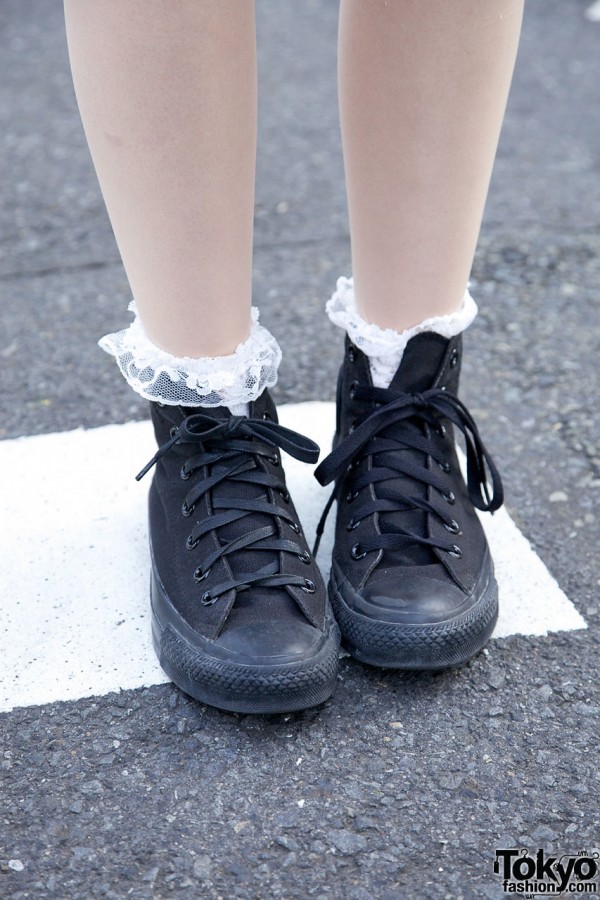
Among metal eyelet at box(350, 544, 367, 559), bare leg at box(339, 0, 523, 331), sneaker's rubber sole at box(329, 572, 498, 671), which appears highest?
bare leg at box(339, 0, 523, 331)

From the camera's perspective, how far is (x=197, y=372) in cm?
122

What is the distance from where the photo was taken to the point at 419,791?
1094 mm

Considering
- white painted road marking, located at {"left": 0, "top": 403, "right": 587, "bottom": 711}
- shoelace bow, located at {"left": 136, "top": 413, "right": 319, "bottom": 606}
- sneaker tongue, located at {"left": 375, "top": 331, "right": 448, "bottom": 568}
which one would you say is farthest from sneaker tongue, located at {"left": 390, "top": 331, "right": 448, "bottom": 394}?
white painted road marking, located at {"left": 0, "top": 403, "right": 587, "bottom": 711}

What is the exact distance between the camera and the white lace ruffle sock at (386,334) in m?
1.32

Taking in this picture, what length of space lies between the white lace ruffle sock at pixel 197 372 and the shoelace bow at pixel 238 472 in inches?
1.2

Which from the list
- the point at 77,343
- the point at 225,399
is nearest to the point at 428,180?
the point at 225,399

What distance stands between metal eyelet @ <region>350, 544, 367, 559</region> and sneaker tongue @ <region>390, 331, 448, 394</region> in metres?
0.24

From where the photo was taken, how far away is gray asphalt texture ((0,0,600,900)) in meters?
1.02

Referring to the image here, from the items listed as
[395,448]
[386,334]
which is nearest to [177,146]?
[386,334]

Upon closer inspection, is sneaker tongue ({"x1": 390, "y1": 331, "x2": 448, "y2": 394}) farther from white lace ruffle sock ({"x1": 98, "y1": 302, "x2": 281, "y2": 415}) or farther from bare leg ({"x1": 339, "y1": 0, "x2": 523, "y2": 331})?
white lace ruffle sock ({"x1": 98, "y1": 302, "x2": 281, "y2": 415})

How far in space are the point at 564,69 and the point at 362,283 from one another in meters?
2.82

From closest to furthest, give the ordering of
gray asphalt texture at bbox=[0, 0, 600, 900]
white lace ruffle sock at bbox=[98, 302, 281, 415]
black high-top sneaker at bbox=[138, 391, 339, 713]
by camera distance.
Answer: gray asphalt texture at bbox=[0, 0, 600, 900], black high-top sneaker at bbox=[138, 391, 339, 713], white lace ruffle sock at bbox=[98, 302, 281, 415]

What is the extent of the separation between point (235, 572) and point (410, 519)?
26cm

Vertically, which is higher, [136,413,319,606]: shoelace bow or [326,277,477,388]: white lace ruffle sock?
[326,277,477,388]: white lace ruffle sock
